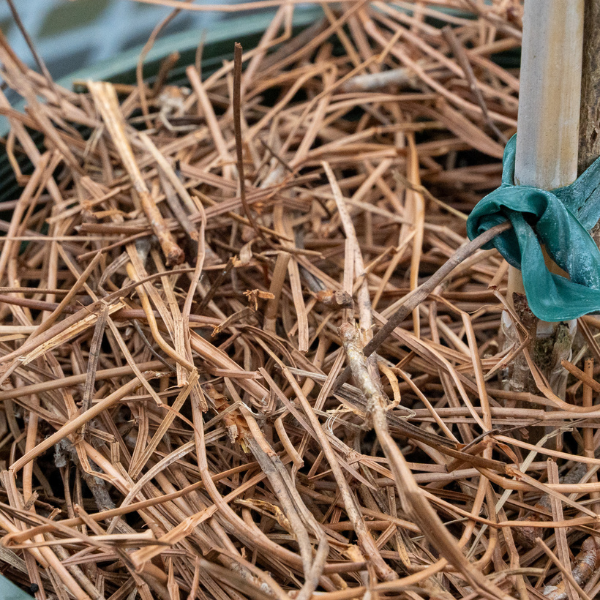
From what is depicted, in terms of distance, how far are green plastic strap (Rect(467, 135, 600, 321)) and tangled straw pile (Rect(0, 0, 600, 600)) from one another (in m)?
0.06

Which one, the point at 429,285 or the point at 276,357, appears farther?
the point at 276,357

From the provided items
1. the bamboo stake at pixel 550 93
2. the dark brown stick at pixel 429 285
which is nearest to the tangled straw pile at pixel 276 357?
the dark brown stick at pixel 429 285

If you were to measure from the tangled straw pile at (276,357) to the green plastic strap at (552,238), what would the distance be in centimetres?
6

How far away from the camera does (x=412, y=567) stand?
0.54m

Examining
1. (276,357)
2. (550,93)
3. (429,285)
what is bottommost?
(276,357)

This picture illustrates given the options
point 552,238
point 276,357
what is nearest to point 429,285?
point 552,238

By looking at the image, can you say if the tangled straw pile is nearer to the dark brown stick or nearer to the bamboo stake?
the dark brown stick

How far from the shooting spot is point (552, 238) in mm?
550

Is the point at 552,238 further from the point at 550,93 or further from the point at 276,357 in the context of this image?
the point at 276,357

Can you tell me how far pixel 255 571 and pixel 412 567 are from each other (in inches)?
5.8

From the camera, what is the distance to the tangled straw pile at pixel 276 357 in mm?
566

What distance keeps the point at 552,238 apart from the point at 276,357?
33 centimetres

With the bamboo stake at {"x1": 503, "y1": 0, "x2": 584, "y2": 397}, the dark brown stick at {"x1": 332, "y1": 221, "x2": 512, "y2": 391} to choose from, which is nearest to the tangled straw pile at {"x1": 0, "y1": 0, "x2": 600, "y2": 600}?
the dark brown stick at {"x1": 332, "y1": 221, "x2": 512, "y2": 391}

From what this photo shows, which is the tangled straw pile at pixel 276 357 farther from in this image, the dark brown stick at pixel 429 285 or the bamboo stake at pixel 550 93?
the bamboo stake at pixel 550 93
